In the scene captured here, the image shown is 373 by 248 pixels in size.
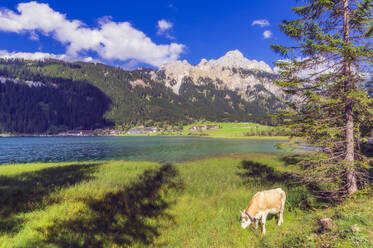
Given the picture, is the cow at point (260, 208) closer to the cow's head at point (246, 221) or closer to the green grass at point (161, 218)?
the cow's head at point (246, 221)

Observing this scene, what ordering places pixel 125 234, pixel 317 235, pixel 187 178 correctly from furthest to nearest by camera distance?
1. pixel 187 178
2. pixel 125 234
3. pixel 317 235

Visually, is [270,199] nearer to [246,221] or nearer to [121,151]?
[246,221]

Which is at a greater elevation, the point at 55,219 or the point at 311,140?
the point at 311,140

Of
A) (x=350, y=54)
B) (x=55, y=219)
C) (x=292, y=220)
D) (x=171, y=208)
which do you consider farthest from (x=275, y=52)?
(x=55, y=219)

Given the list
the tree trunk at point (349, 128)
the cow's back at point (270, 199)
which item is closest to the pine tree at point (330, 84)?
the tree trunk at point (349, 128)

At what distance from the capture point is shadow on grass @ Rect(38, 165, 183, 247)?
25.8ft

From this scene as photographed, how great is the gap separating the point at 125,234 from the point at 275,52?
48.4 ft

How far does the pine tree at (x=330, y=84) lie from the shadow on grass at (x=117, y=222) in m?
9.72

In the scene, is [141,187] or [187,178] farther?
[187,178]

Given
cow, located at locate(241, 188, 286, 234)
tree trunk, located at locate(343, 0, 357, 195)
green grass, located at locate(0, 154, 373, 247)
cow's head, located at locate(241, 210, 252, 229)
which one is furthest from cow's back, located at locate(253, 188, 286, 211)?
tree trunk, located at locate(343, 0, 357, 195)

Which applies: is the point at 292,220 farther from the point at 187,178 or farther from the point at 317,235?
the point at 187,178

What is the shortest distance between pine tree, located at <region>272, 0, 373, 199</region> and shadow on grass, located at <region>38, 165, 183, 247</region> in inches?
383

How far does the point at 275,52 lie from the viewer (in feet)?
42.3

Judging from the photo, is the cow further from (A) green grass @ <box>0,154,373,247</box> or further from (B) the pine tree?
(B) the pine tree
